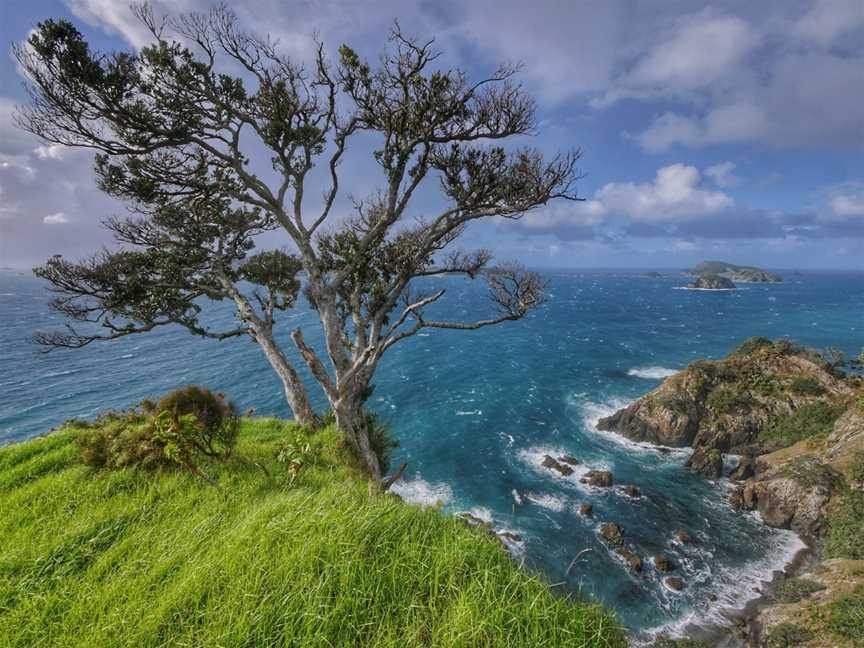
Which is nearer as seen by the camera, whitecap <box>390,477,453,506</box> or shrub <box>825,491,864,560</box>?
shrub <box>825,491,864,560</box>

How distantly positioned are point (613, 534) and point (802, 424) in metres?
24.6

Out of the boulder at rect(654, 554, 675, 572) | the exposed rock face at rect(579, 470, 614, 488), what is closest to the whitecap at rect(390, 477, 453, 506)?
the exposed rock face at rect(579, 470, 614, 488)

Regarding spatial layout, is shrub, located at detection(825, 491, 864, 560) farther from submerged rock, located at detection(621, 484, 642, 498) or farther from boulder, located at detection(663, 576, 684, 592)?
submerged rock, located at detection(621, 484, 642, 498)

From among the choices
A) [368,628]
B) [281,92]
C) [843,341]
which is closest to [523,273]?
[281,92]

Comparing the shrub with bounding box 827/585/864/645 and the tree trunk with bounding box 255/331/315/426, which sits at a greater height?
the tree trunk with bounding box 255/331/315/426

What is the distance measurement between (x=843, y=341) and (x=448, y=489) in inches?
→ 3655

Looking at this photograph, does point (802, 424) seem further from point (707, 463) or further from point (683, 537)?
point (683, 537)

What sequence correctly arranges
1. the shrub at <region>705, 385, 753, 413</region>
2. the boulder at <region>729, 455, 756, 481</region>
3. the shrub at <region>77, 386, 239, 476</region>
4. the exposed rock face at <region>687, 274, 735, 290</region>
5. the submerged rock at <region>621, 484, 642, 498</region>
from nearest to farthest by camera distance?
the shrub at <region>77, 386, 239, 476</region> < the submerged rock at <region>621, 484, 642, 498</region> < the boulder at <region>729, 455, 756, 481</region> < the shrub at <region>705, 385, 753, 413</region> < the exposed rock face at <region>687, 274, 735, 290</region>

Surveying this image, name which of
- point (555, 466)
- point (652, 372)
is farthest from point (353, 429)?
point (652, 372)

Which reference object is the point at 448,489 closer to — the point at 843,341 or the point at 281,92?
the point at 281,92

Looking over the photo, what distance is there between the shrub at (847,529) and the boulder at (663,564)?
9122mm

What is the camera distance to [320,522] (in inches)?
174

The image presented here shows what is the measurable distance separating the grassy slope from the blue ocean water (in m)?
1.49

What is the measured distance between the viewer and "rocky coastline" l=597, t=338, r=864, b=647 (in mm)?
17250
